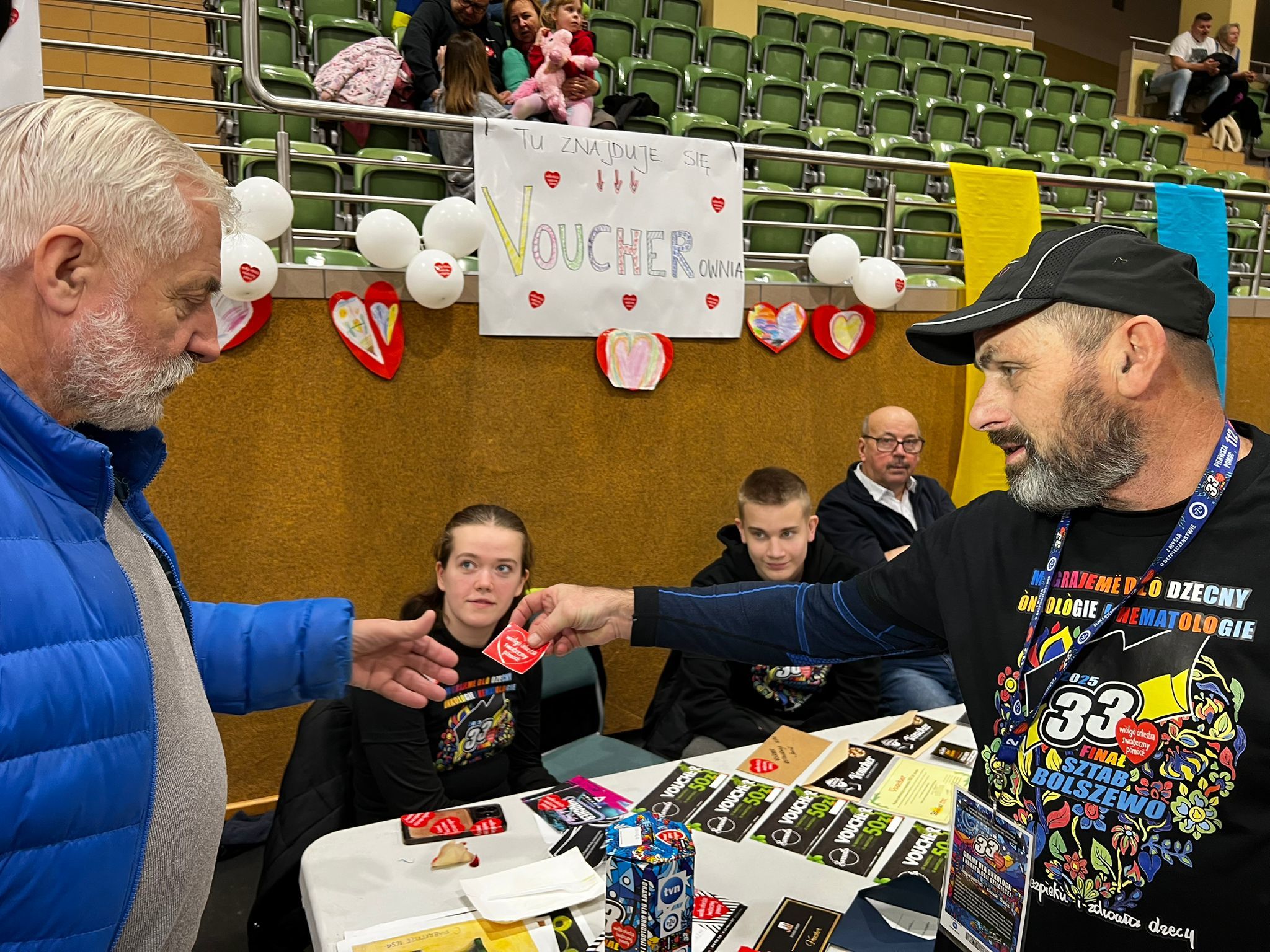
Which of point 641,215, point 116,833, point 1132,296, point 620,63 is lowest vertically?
point 116,833

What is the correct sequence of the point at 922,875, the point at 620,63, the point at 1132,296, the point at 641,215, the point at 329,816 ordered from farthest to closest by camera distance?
1. the point at 620,63
2. the point at 641,215
3. the point at 329,816
4. the point at 922,875
5. the point at 1132,296

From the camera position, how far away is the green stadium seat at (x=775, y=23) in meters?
9.49

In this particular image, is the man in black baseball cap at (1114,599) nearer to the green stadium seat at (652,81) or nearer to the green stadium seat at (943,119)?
the green stadium seat at (652,81)

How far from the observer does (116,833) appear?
3.58 feet

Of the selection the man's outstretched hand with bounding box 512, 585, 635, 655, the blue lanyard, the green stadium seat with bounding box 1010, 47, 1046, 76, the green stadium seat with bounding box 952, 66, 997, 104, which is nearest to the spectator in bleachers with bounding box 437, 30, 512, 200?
the man's outstretched hand with bounding box 512, 585, 635, 655

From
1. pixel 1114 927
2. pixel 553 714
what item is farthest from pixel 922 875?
pixel 553 714

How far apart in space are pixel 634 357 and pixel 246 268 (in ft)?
4.87

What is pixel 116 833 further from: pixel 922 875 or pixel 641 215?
pixel 641 215

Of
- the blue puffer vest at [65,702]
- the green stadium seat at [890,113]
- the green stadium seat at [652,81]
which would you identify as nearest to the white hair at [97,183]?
the blue puffer vest at [65,702]

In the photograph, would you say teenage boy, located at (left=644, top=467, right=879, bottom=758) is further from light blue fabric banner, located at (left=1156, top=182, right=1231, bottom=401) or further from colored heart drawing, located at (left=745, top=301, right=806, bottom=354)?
light blue fabric banner, located at (left=1156, top=182, right=1231, bottom=401)

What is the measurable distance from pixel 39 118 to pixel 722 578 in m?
2.53

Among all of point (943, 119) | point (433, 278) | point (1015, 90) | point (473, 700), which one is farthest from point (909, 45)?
point (473, 700)

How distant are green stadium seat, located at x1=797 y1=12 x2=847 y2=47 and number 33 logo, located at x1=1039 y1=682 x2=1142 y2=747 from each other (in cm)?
943

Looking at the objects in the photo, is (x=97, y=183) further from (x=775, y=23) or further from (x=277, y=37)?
(x=775, y=23)
